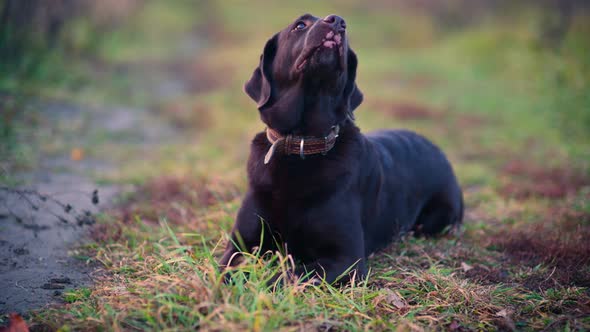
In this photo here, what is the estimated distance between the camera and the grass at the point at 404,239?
246cm

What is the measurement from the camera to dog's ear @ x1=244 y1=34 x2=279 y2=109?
A: 332cm

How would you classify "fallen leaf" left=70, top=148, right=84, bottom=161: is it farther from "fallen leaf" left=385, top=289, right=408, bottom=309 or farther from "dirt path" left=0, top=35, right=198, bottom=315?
"fallen leaf" left=385, top=289, right=408, bottom=309

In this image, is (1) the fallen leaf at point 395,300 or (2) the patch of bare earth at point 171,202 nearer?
(1) the fallen leaf at point 395,300

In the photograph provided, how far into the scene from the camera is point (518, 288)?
10.2ft

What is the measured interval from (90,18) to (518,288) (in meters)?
14.3

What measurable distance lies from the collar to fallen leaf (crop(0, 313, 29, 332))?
145cm

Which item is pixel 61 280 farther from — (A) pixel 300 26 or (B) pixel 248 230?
(A) pixel 300 26

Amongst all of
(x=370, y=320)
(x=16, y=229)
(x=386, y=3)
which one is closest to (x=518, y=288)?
(x=370, y=320)

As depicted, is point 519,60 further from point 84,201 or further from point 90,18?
point 84,201

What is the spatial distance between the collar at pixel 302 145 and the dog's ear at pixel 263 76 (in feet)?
1.08

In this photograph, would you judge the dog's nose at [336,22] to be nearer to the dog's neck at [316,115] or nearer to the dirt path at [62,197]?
the dog's neck at [316,115]

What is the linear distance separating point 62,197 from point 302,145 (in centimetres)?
274

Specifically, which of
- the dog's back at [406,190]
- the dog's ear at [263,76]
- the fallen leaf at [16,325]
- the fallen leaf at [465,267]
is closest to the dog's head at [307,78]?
the dog's ear at [263,76]

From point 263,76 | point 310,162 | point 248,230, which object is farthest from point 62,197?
point 310,162
